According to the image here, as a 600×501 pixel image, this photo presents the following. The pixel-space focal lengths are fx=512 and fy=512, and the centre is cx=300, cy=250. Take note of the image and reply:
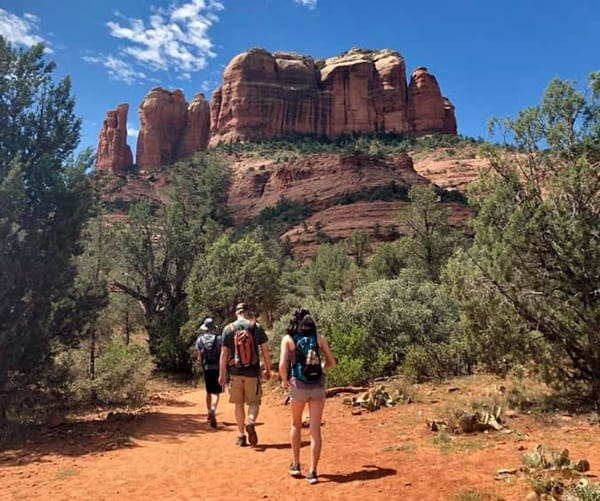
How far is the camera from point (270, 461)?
634 centimetres

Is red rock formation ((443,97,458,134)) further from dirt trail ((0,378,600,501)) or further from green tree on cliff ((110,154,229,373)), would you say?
dirt trail ((0,378,600,501))

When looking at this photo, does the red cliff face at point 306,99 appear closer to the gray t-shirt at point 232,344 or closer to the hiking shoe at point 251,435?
the gray t-shirt at point 232,344

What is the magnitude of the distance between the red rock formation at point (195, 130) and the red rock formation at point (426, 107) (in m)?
44.6

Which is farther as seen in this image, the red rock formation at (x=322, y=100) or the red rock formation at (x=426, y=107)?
the red rock formation at (x=322, y=100)

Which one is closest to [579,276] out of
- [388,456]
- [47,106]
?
[388,456]

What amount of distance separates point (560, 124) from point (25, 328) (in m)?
9.67

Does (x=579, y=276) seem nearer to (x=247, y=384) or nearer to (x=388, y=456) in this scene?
(x=388, y=456)

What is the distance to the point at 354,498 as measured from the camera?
16.0 feet

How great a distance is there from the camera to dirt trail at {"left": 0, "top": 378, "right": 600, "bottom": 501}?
5191 millimetres

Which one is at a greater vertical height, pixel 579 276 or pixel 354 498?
pixel 579 276

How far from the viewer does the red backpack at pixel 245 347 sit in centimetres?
696

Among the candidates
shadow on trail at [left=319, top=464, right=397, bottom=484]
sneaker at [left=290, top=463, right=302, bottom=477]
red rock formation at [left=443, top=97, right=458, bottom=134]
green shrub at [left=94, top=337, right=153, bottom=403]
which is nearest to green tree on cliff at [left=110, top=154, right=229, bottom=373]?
green shrub at [left=94, top=337, right=153, bottom=403]

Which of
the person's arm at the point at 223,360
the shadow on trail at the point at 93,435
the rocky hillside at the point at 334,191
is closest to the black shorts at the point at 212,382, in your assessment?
the shadow on trail at the point at 93,435

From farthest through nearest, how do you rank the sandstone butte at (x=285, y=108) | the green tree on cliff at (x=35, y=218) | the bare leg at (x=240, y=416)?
the sandstone butte at (x=285, y=108), the green tree on cliff at (x=35, y=218), the bare leg at (x=240, y=416)
